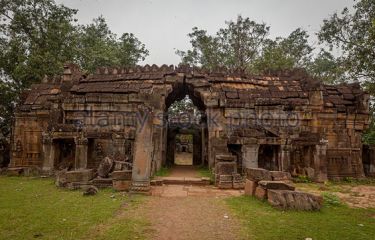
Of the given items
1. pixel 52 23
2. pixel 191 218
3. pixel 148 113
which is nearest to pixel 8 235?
pixel 191 218

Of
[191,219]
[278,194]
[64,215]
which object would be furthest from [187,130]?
[64,215]

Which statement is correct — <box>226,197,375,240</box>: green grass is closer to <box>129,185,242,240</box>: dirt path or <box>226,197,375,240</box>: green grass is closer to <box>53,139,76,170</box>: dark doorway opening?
<box>129,185,242,240</box>: dirt path

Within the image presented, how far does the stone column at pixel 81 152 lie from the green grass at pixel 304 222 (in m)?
6.84

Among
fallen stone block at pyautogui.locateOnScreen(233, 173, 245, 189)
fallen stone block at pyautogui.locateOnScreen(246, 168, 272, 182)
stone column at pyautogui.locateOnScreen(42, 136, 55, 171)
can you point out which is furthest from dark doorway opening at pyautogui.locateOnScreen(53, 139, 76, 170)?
fallen stone block at pyautogui.locateOnScreen(246, 168, 272, 182)

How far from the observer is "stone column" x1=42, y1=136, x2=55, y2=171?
11.8m

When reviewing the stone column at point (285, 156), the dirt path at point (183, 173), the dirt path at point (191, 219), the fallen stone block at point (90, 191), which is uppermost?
the stone column at point (285, 156)

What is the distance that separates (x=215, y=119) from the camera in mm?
12977

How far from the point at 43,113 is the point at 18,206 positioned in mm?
8148

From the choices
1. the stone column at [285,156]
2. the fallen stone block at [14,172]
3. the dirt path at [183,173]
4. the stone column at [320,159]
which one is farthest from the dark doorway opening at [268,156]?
the fallen stone block at [14,172]

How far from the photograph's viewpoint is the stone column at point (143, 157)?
851cm

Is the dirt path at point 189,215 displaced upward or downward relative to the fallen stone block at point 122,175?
downward

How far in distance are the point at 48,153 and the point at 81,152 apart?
155 cm

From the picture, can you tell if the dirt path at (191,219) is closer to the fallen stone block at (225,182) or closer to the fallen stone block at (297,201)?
the fallen stone block at (297,201)

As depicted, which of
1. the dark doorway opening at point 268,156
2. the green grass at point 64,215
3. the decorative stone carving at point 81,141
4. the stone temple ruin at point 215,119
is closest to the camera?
the green grass at point 64,215
